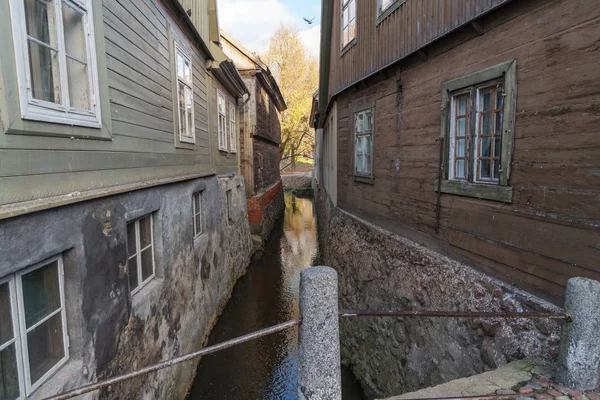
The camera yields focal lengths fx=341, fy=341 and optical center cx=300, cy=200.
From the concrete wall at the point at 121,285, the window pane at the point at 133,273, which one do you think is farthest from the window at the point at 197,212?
the window pane at the point at 133,273

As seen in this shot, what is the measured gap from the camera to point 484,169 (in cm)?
408

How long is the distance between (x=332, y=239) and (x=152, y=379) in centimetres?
542

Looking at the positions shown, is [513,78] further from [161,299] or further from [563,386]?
[161,299]

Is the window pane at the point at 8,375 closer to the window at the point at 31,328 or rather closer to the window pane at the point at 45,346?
the window at the point at 31,328

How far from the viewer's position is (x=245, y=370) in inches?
261

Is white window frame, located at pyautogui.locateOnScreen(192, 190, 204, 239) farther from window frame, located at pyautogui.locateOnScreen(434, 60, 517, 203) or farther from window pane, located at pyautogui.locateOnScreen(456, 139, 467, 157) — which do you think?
window pane, located at pyautogui.locateOnScreen(456, 139, 467, 157)

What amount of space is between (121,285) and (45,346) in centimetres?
102

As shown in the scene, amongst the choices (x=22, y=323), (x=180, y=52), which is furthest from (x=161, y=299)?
(x=180, y=52)

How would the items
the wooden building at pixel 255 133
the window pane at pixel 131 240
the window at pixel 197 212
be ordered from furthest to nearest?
the wooden building at pixel 255 133
the window at pixel 197 212
the window pane at pixel 131 240

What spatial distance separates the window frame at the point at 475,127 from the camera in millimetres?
3557

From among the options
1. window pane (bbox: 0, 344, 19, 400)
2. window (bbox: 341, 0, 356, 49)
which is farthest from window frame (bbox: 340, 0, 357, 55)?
window pane (bbox: 0, 344, 19, 400)

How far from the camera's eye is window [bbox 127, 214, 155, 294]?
4426 millimetres

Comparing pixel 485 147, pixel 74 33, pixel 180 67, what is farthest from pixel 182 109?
pixel 485 147

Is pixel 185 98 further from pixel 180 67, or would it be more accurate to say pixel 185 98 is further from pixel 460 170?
pixel 460 170
